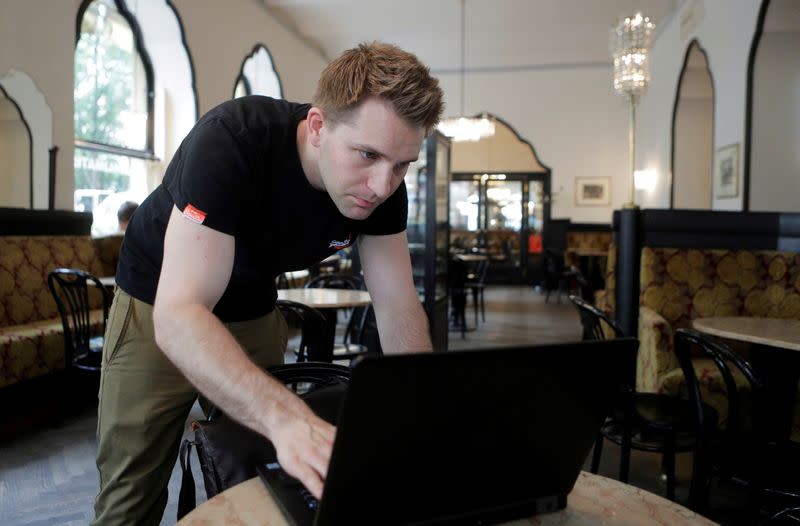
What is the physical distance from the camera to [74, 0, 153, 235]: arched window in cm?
582

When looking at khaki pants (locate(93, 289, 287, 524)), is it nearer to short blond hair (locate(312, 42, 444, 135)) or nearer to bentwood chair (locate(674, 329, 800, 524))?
short blond hair (locate(312, 42, 444, 135))

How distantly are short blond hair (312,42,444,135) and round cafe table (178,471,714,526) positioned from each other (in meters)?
0.58

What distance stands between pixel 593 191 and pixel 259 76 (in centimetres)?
653

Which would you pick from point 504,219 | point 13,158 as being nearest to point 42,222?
point 13,158

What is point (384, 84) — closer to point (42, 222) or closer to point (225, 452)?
point (225, 452)

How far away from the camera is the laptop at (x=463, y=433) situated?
1.95ft

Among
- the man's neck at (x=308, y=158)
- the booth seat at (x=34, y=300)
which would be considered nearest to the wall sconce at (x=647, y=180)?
the booth seat at (x=34, y=300)

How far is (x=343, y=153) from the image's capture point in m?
1.02

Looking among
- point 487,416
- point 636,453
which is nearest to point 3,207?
Answer: point 636,453

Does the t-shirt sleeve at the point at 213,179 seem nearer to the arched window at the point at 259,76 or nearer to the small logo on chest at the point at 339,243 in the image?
the small logo on chest at the point at 339,243

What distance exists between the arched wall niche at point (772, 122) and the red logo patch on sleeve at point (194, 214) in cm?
622

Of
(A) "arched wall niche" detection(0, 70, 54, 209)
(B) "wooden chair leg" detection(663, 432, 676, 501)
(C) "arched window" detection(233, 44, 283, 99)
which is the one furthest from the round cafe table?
(C) "arched window" detection(233, 44, 283, 99)

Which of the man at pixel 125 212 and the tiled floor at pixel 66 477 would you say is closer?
the tiled floor at pixel 66 477

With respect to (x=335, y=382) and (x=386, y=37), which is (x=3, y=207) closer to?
(x=335, y=382)
